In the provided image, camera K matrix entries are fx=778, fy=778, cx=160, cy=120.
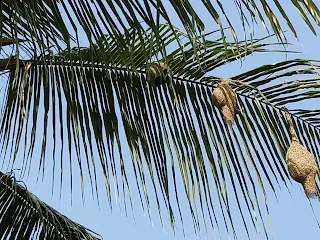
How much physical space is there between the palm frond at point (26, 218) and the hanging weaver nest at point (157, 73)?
78 centimetres

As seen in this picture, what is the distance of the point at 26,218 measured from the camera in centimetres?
297

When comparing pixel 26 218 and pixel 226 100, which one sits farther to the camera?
pixel 26 218

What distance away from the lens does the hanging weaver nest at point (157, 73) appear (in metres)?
2.25

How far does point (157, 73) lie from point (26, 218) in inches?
38.9

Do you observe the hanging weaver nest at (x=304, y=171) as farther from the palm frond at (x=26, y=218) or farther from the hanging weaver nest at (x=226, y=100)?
the palm frond at (x=26, y=218)

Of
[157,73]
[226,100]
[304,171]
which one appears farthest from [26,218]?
[304,171]

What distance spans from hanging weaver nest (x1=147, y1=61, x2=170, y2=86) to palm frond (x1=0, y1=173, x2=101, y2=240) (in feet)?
2.55

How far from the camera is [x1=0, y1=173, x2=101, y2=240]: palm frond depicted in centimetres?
288

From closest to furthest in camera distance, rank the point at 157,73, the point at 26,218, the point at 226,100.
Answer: the point at 226,100 → the point at 157,73 → the point at 26,218

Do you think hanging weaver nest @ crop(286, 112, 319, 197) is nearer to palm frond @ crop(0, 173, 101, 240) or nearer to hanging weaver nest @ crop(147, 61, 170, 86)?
hanging weaver nest @ crop(147, 61, 170, 86)

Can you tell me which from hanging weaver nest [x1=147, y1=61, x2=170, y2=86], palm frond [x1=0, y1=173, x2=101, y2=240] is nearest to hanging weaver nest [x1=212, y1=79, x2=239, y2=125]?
hanging weaver nest [x1=147, y1=61, x2=170, y2=86]

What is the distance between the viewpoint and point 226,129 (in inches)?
92.1

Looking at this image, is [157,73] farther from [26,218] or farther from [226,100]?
[26,218]

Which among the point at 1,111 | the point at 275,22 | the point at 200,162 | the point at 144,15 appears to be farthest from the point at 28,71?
the point at 275,22
